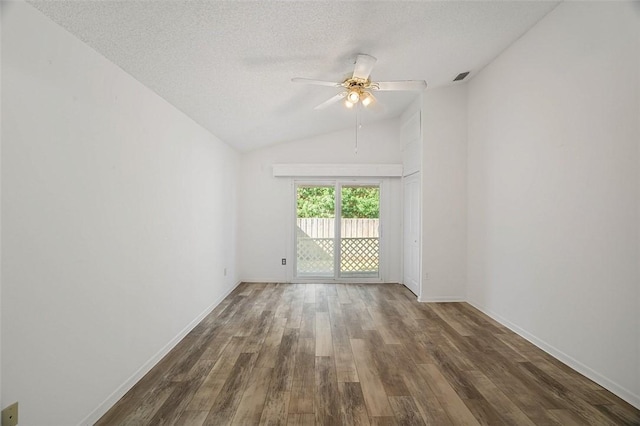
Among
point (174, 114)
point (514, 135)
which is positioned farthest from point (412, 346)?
point (174, 114)

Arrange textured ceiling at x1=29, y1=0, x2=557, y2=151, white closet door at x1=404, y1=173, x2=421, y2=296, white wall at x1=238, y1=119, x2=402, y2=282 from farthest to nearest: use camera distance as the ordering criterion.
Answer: white wall at x1=238, y1=119, x2=402, y2=282 < white closet door at x1=404, y1=173, x2=421, y2=296 < textured ceiling at x1=29, y1=0, x2=557, y2=151

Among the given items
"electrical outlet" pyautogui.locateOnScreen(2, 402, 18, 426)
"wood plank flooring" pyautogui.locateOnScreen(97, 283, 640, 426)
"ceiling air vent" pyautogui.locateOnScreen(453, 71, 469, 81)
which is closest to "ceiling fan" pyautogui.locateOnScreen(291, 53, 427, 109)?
"ceiling air vent" pyautogui.locateOnScreen(453, 71, 469, 81)

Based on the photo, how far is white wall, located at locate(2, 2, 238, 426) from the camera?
1.36m

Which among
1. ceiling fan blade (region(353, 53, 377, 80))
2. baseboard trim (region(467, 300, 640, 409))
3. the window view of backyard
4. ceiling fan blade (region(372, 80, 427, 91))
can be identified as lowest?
baseboard trim (region(467, 300, 640, 409))

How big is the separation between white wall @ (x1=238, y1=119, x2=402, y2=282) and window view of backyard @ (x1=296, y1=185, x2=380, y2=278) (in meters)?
0.23

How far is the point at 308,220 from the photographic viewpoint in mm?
5582

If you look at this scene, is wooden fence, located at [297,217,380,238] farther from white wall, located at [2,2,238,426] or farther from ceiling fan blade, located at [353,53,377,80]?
ceiling fan blade, located at [353,53,377,80]

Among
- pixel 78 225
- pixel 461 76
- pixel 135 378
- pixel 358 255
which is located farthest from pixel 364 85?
pixel 358 255

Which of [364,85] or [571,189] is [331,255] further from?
[571,189]

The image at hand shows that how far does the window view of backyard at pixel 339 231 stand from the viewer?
5547mm

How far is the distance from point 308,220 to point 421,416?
13.0 feet

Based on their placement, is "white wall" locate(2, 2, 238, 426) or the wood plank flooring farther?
the wood plank flooring

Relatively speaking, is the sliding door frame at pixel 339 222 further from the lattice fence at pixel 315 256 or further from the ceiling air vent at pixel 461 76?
the ceiling air vent at pixel 461 76

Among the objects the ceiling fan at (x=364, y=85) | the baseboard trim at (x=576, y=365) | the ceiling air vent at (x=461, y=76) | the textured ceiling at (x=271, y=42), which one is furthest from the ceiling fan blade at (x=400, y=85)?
the baseboard trim at (x=576, y=365)
